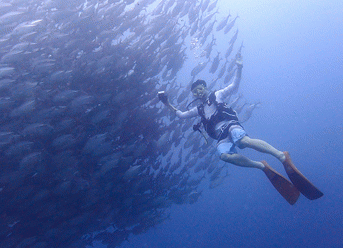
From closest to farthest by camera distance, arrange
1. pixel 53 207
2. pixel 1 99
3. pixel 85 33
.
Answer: pixel 1 99
pixel 53 207
pixel 85 33

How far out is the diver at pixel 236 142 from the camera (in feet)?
13.8

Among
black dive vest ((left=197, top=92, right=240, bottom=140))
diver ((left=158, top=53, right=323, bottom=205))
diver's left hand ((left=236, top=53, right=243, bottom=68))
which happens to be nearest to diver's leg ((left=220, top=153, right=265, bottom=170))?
diver ((left=158, top=53, right=323, bottom=205))

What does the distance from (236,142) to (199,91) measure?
117cm

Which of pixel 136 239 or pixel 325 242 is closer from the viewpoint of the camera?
pixel 325 242

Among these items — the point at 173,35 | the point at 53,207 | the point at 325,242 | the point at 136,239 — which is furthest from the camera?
the point at 136,239

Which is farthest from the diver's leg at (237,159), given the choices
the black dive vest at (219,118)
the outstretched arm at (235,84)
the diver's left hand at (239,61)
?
the diver's left hand at (239,61)

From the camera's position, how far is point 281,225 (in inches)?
1064

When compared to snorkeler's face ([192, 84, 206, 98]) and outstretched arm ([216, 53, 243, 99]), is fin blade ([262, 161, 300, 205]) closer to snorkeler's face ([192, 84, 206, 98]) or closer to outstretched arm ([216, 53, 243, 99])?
outstretched arm ([216, 53, 243, 99])

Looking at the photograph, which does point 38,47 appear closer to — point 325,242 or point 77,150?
point 77,150

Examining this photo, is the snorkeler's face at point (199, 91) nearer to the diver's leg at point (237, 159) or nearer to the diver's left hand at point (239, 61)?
the diver's left hand at point (239, 61)

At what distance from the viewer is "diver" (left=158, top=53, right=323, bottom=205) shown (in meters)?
4.21

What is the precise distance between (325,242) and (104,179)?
90.0ft

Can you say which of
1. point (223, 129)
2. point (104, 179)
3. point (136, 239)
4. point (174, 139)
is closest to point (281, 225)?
point (136, 239)

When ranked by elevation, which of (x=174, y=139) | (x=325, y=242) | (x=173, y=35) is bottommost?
(x=325, y=242)
